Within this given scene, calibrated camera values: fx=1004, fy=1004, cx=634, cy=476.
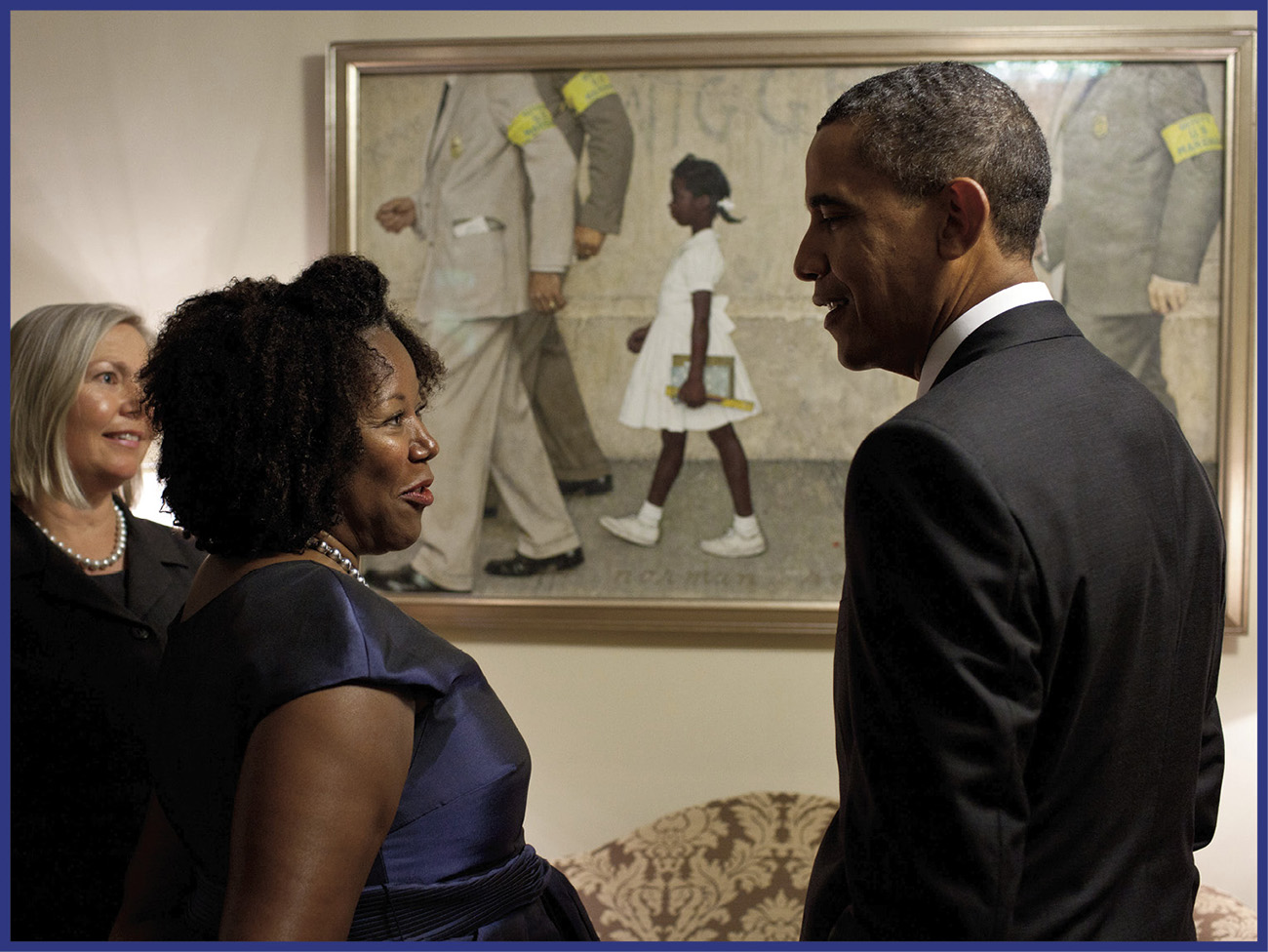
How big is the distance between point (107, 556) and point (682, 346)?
160cm

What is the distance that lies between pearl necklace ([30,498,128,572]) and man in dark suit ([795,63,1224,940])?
1758 mm

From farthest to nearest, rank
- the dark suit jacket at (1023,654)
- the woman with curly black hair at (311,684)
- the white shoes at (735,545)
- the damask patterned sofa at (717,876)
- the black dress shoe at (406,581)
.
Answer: the black dress shoe at (406,581)
the white shoes at (735,545)
the damask patterned sofa at (717,876)
the woman with curly black hair at (311,684)
the dark suit jacket at (1023,654)

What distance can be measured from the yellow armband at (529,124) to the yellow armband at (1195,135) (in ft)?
5.78

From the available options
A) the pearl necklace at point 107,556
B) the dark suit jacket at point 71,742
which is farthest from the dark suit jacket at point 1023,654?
the pearl necklace at point 107,556

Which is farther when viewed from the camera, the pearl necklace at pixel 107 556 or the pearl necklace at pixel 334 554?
the pearl necklace at pixel 107 556

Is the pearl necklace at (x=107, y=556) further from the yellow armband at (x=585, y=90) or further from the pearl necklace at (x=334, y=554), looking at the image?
the yellow armband at (x=585, y=90)

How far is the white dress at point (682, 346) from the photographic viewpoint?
2.95 meters

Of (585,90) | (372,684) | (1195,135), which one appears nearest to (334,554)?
(372,684)

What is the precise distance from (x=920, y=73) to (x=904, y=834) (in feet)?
2.79

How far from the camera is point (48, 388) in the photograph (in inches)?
89.1

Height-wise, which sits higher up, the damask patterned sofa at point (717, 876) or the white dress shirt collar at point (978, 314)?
the white dress shirt collar at point (978, 314)

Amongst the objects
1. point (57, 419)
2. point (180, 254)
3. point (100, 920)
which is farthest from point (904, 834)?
point (180, 254)

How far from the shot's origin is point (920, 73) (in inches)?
46.6

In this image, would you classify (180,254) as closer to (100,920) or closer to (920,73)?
(100,920)
